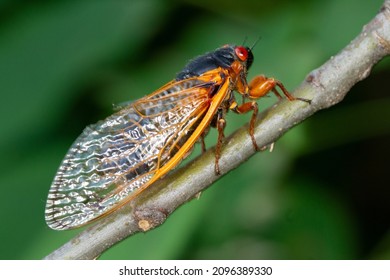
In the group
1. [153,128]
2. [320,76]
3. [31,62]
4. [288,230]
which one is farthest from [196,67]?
[31,62]

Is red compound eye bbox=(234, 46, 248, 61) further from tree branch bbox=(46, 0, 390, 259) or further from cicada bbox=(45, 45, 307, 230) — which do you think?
tree branch bbox=(46, 0, 390, 259)

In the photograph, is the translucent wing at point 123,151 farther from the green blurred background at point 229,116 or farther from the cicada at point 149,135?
the green blurred background at point 229,116

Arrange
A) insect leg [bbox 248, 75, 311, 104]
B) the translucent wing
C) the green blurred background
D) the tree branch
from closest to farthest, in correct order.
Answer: the tree branch < the translucent wing < insect leg [bbox 248, 75, 311, 104] < the green blurred background

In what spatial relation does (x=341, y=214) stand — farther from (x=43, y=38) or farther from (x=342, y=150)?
(x=43, y=38)

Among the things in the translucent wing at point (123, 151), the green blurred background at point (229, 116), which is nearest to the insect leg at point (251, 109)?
the translucent wing at point (123, 151)

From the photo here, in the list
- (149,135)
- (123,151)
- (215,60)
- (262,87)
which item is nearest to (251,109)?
(262,87)

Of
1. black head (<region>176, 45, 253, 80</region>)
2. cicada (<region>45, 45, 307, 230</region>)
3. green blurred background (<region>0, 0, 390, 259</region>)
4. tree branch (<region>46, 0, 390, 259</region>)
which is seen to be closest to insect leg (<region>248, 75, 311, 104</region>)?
cicada (<region>45, 45, 307, 230</region>)
